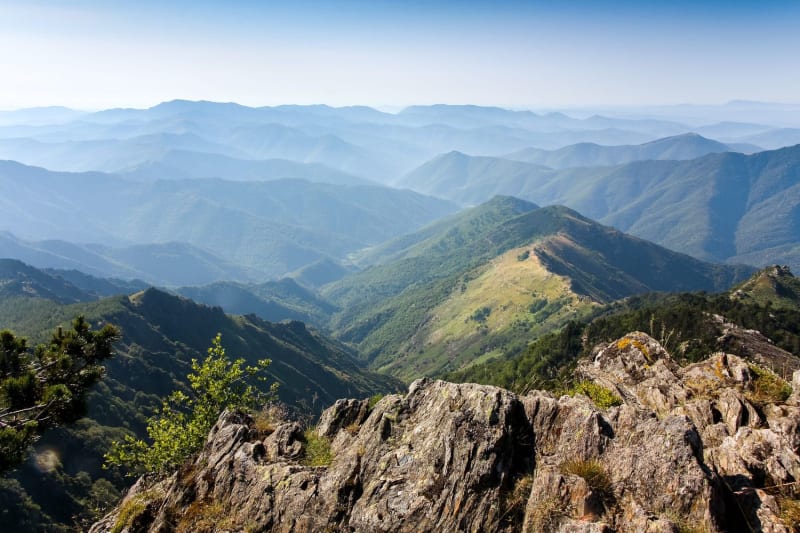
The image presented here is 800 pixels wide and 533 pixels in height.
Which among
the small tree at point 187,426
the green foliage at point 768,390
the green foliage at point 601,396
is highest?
the green foliage at point 768,390

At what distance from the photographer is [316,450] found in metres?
26.9

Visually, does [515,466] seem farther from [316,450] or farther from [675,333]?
[675,333]

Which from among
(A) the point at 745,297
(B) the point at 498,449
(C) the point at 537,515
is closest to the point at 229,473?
(B) the point at 498,449

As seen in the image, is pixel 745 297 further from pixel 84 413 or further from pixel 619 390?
pixel 84 413

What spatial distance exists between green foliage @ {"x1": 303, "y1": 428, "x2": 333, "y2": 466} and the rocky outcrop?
28cm

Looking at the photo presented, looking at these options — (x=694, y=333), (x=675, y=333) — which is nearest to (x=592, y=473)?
(x=694, y=333)

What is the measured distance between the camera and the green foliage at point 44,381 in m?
24.2

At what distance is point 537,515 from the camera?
56.2ft

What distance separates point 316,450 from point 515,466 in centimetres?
1280

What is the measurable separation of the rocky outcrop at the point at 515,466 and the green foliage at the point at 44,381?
7193mm

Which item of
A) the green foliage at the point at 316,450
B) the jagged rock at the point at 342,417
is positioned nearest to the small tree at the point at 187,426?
the jagged rock at the point at 342,417

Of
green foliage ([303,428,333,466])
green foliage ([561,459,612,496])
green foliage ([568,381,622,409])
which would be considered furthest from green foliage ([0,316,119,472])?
green foliage ([568,381,622,409])

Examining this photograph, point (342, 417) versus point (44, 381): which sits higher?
point (44, 381)

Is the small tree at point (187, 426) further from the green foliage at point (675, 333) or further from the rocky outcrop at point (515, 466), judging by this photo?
the green foliage at point (675, 333)
